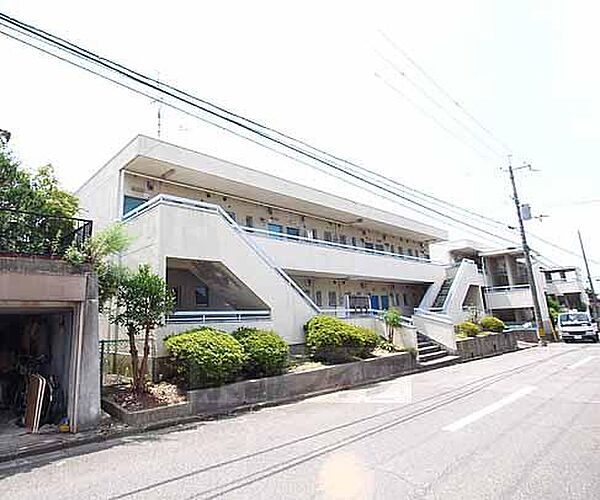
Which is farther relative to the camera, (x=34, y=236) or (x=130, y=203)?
(x=130, y=203)

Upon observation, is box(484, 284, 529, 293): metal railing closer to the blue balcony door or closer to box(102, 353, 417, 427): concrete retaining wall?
the blue balcony door

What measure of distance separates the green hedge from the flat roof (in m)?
5.98

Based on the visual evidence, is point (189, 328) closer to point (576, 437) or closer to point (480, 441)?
point (480, 441)

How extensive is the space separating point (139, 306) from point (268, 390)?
11.8ft

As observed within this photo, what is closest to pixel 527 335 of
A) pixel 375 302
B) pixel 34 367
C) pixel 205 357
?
pixel 375 302

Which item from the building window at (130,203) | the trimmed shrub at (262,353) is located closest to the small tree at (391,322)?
the trimmed shrub at (262,353)

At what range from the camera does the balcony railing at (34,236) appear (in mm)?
8234

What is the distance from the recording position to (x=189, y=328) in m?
10.0

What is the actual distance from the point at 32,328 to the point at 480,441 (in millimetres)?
10281

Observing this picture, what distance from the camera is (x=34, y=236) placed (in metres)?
8.66

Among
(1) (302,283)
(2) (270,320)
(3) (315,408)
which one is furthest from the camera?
(1) (302,283)

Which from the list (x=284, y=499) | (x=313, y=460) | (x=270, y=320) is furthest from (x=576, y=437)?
(x=270, y=320)

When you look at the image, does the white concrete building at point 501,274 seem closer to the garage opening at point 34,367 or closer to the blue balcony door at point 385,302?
the blue balcony door at point 385,302

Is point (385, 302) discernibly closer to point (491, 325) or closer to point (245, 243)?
point (491, 325)
